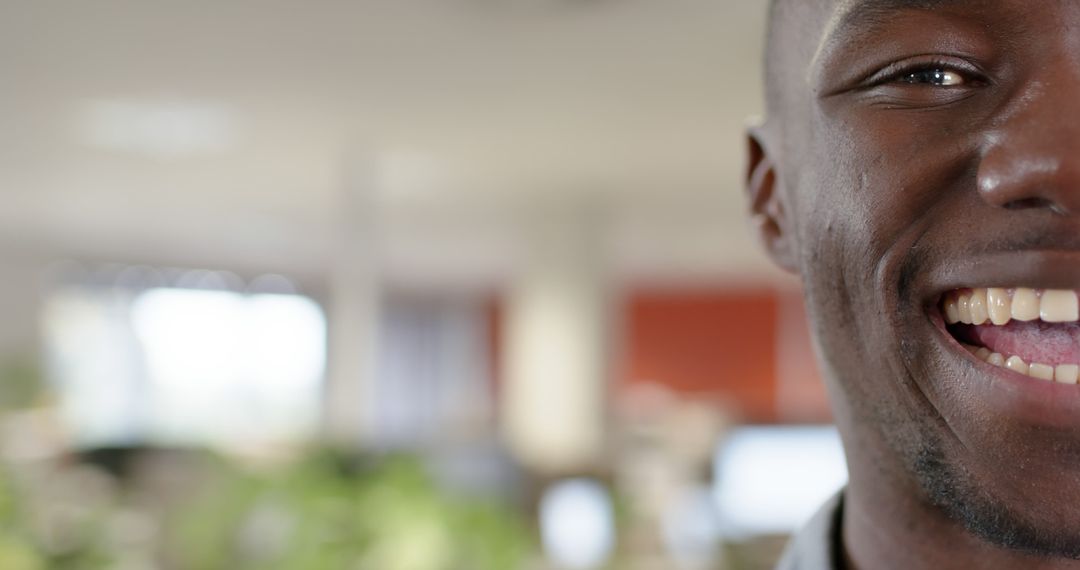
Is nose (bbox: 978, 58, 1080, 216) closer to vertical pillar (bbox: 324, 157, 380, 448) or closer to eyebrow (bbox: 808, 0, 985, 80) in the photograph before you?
eyebrow (bbox: 808, 0, 985, 80)

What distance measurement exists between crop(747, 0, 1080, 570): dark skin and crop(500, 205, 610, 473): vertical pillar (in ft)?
22.1

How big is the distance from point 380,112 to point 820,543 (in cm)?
445

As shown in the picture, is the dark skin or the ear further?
the ear

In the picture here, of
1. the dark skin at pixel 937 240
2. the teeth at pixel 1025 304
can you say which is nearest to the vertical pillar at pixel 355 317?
the dark skin at pixel 937 240

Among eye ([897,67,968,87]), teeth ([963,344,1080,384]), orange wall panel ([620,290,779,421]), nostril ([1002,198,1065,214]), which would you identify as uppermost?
eye ([897,67,968,87])

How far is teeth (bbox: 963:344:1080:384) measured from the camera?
20.2 inches

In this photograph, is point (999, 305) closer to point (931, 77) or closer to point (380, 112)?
point (931, 77)

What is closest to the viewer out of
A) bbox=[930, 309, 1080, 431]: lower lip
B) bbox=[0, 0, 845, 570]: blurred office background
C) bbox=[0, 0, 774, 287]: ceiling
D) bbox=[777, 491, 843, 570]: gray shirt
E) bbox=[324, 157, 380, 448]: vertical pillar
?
bbox=[930, 309, 1080, 431]: lower lip

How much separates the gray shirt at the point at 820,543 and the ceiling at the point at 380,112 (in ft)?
8.74

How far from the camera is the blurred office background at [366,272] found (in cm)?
382

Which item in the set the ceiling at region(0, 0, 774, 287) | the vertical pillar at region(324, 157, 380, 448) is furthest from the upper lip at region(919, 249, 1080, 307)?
the vertical pillar at region(324, 157, 380, 448)

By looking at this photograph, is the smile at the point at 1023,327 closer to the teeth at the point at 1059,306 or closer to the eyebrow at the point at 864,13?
the teeth at the point at 1059,306

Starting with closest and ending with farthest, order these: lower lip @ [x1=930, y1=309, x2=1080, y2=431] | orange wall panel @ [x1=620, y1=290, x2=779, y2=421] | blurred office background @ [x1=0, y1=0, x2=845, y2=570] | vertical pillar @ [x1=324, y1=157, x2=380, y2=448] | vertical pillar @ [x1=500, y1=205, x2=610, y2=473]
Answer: lower lip @ [x1=930, y1=309, x2=1080, y2=431] → blurred office background @ [x1=0, y1=0, x2=845, y2=570] → vertical pillar @ [x1=324, y1=157, x2=380, y2=448] → vertical pillar @ [x1=500, y1=205, x2=610, y2=473] → orange wall panel @ [x1=620, y1=290, x2=779, y2=421]

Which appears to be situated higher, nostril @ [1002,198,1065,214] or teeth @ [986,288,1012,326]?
nostril @ [1002,198,1065,214]
